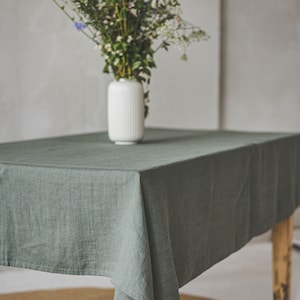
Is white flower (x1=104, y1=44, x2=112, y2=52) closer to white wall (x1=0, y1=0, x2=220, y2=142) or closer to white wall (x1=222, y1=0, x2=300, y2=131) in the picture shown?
white wall (x1=0, y1=0, x2=220, y2=142)

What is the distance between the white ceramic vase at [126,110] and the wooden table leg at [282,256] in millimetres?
960

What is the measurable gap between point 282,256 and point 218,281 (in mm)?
716

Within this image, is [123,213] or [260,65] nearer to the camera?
[123,213]

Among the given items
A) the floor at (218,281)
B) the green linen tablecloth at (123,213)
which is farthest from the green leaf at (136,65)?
the floor at (218,281)

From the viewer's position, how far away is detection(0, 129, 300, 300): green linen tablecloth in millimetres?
1534

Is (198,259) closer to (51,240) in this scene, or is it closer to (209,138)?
(51,240)

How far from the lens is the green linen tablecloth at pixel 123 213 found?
60.4 inches

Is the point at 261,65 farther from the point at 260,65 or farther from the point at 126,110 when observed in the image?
the point at 126,110

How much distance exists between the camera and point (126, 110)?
2338mm

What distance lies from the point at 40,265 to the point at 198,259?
0.47 meters

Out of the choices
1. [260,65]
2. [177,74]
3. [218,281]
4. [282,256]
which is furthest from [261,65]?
[282,256]

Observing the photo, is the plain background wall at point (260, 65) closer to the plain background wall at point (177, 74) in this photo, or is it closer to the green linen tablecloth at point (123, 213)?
the plain background wall at point (177, 74)

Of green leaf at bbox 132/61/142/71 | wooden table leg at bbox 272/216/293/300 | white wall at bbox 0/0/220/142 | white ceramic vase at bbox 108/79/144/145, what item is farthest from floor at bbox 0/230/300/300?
green leaf at bbox 132/61/142/71

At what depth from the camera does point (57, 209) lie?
1.63m
